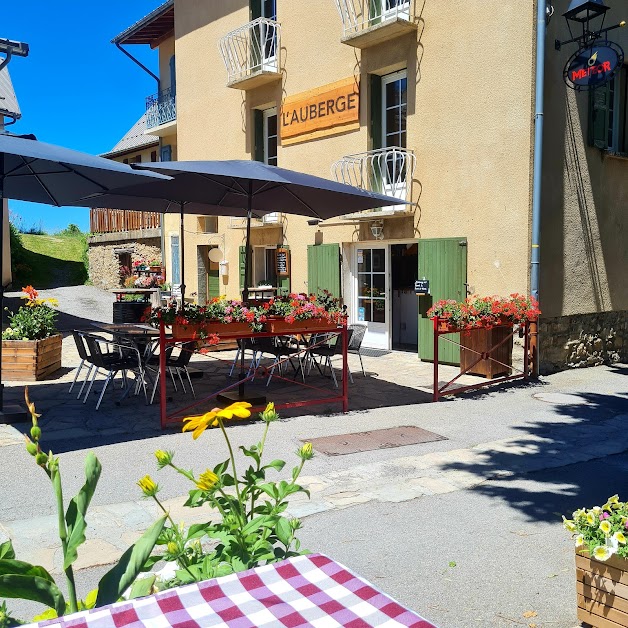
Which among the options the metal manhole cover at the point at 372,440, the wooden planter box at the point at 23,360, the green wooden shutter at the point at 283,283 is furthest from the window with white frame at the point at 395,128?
the wooden planter box at the point at 23,360

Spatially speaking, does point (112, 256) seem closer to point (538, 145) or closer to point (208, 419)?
point (538, 145)

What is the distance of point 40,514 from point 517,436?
417 centimetres

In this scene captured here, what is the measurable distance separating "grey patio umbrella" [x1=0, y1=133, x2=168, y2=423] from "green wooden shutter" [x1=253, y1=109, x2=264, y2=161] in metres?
6.79

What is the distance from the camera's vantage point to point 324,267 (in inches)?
471

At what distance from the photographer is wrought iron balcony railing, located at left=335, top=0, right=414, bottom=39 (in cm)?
1030

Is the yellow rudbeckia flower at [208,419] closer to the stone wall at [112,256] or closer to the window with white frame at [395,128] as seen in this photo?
the window with white frame at [395,128]

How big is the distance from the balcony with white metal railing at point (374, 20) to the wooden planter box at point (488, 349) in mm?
5105

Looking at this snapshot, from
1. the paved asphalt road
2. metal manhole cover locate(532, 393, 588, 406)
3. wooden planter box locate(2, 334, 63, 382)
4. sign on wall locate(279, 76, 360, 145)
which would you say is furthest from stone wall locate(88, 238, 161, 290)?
the paved asphalt road

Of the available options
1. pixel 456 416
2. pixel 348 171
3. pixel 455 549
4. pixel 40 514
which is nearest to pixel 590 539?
pixel 455 549

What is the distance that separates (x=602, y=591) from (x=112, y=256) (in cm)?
2087

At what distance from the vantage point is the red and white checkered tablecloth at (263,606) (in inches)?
50.1

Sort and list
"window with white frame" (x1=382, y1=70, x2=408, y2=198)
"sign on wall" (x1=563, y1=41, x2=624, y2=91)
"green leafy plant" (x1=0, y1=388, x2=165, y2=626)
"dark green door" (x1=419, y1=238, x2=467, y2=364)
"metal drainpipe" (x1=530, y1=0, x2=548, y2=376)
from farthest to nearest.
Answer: "window with white frame" (x1=382, y1=70, x2=408, y2=198) → "dark green door" (x1=419, y1=238, x2=467, y2=364) → "metal drainpipe" (x1=530, y1=0, x2=548, y2=376) → "sign on wall" (x1=563, y1=41, x2=624, y2=91) → "green leafy plant" (x1=0, y1=388, x2=165, y2=626)

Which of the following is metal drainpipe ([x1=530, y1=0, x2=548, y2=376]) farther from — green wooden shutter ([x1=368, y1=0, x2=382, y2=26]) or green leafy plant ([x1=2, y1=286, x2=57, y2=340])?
green leafy plant ([x1=2, y1=286, x2=57, y2=340])

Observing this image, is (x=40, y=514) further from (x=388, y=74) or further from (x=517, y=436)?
(x=388, y=74)
